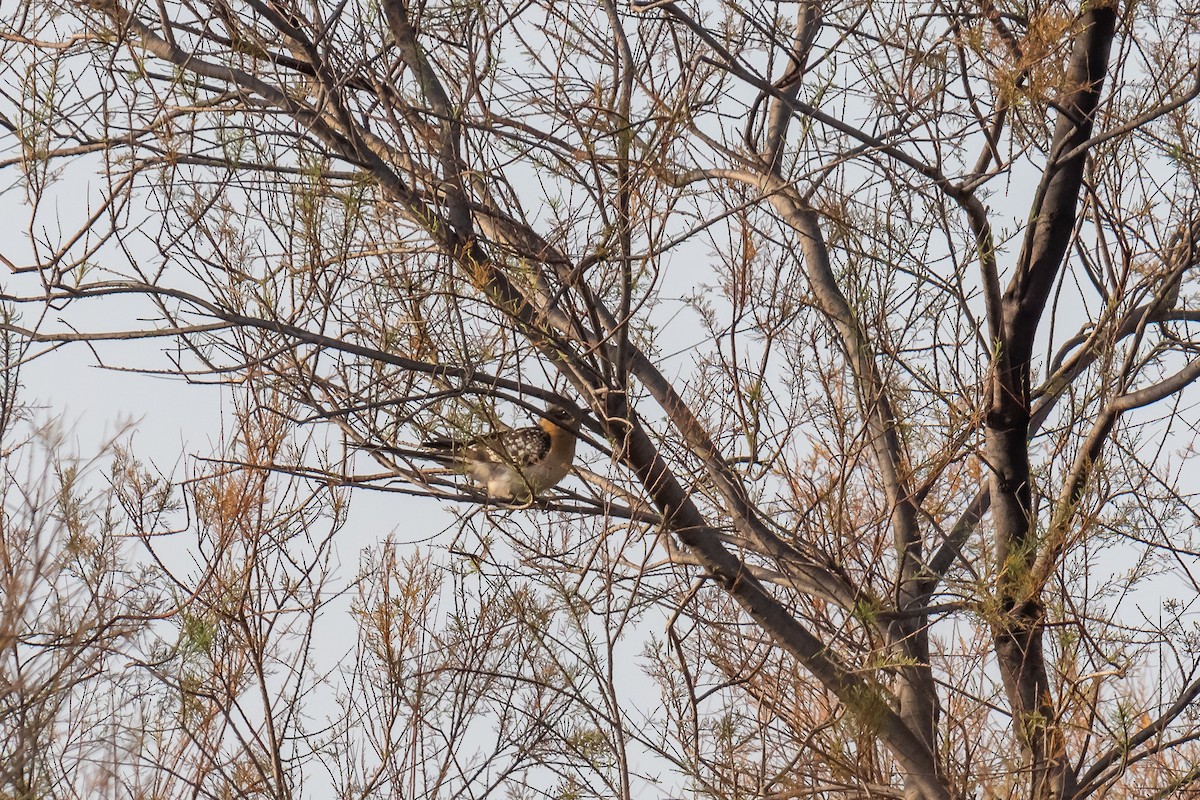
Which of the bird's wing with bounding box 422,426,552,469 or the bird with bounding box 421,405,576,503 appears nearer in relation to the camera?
the bird's wing with bounding box 422,426,552,469

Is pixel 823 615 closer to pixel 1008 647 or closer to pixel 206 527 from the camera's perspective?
pixel 1008 647

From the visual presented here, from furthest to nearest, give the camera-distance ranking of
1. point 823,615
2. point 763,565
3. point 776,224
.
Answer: point 763,565
point 823,615
point 776,224

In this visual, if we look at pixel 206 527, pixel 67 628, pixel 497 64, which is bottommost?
pixel 67 628

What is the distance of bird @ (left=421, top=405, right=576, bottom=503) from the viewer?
4284 mm

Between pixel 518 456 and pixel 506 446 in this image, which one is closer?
pixel 506 446

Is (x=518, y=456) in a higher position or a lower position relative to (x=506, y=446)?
higher

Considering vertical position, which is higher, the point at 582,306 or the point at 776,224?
the point at 776,224

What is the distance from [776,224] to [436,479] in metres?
1.60

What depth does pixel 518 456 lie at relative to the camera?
509cm

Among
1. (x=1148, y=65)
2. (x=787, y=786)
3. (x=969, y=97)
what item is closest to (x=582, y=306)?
(x=969, y=97)

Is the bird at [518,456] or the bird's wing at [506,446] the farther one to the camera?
the bird at [518,456]

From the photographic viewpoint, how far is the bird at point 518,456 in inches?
169

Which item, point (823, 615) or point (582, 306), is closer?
point (582, 306)

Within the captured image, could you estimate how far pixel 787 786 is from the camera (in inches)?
179
